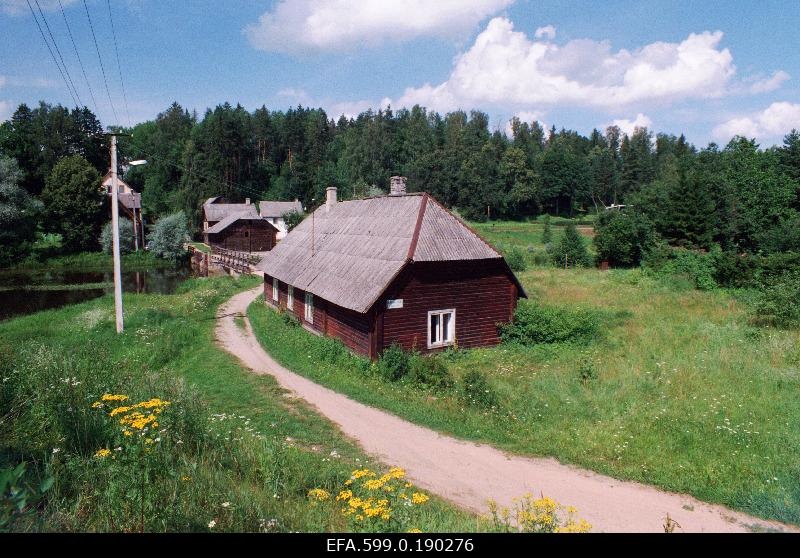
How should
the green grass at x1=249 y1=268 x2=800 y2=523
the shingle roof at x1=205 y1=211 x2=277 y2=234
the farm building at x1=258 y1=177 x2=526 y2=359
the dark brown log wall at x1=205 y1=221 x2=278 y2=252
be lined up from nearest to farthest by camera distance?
1. the green grass at x1=249 y1=268 x2=800 y2=523
2. the farm building at x1=258 y1=177 x2=526 y2=359
3. the shingle roof at x1=205 y1=211 x2=277 y2=234
4. the dark brown log wall at x1=205 y1=221 x2=278 y2=252

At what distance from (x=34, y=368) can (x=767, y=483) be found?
1386 cm

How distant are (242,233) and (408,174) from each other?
31696 millimetres

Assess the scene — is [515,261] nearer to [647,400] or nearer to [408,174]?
[647,400]

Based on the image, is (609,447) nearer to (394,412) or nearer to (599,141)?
Result: (394,412)

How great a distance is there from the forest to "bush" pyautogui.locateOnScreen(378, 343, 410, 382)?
31.3m

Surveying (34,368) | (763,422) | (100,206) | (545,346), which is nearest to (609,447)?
(763,422)

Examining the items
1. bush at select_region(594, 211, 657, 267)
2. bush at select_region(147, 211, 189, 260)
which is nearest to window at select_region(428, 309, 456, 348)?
bush at select_region(594, 211, 657, 267)

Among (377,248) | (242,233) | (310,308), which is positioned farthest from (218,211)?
(377,248)

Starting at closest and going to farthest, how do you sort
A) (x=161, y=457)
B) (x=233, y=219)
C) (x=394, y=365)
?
1. (x=161, y=457)
2. (x=394, y=365)
3. (x=233, y=219)

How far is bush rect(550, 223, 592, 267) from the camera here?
44062mm

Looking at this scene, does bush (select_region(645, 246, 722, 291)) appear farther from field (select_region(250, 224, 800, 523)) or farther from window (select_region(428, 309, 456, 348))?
window (select_region(428, 309, 456, 348))

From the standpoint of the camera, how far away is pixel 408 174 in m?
82.9

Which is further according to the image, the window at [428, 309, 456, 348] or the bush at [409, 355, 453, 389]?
the window at [428, 309, 456, 348]

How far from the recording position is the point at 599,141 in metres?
129
